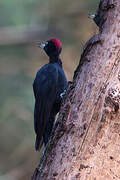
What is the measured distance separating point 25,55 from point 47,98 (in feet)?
15.2

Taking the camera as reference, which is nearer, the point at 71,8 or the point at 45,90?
the point at 45,90

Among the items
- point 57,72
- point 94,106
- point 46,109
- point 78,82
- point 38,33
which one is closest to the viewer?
point 94,106

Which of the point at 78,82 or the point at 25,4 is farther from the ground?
A: the point at 25,4

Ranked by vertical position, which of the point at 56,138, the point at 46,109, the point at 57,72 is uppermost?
the point at 57,72

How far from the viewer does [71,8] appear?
8.73 m

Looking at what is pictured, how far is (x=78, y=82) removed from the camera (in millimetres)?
2859

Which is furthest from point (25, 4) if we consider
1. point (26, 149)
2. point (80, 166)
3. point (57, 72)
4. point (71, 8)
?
point (80, 166)

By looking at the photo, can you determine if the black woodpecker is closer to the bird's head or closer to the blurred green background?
the bird's head

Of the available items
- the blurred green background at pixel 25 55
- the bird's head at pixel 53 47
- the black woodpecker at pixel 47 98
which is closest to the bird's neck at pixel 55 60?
the bird's head at pixel 53 47

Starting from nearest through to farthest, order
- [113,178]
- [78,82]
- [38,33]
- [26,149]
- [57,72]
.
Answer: [113,178] → [78,82] → [57,72] → [26,149] → [38,33]

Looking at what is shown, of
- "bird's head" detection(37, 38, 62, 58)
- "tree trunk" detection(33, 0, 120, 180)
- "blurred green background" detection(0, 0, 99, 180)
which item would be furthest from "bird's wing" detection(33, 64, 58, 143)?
"blurred green background" detection(0, 0, 99, 180)

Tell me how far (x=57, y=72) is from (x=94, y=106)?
1924 mm

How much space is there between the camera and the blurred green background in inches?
300

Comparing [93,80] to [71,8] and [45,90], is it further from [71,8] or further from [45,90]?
[71,8]
